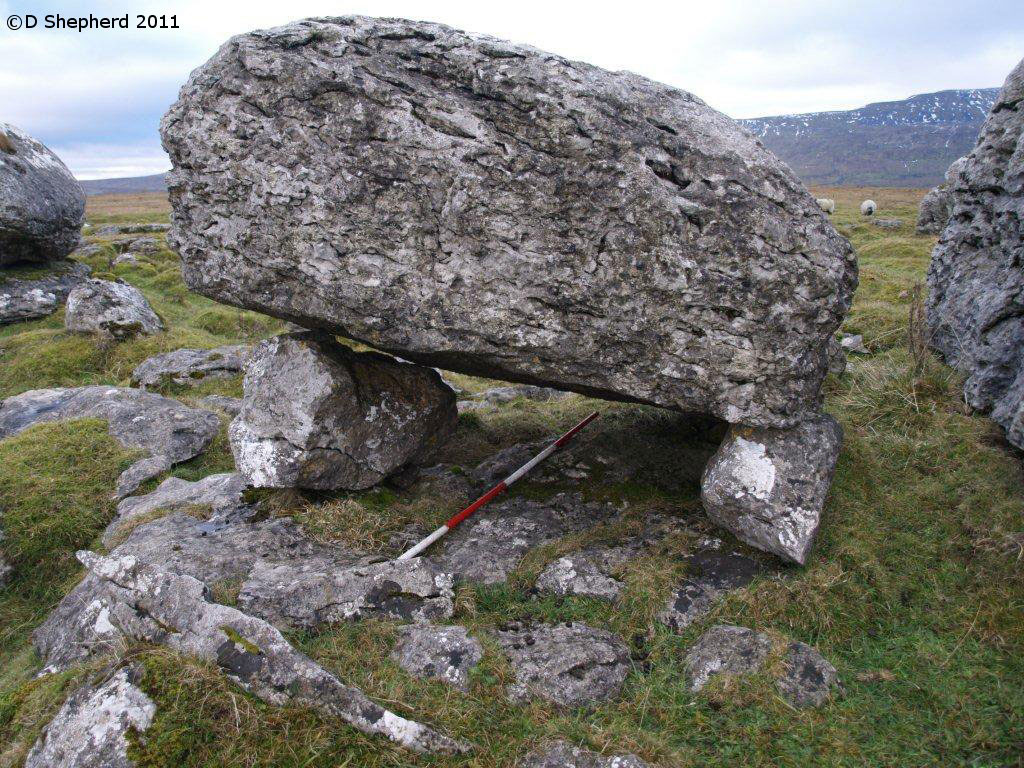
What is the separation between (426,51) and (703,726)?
830 cm

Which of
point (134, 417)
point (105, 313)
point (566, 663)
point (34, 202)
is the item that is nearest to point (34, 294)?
point (34, 202)

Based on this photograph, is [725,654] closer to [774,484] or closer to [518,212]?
[774,484]

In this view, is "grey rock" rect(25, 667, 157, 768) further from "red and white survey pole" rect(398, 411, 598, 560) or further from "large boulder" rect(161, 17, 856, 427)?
"large boulder" rect(161, 17, 856, 427)

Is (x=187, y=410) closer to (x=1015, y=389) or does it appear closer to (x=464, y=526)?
(x=464, y=526)

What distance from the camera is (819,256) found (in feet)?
25.3

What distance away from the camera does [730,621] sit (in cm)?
725

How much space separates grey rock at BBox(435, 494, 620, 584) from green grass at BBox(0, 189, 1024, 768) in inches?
11.6

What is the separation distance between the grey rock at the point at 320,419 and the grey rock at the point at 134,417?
370 centimetres

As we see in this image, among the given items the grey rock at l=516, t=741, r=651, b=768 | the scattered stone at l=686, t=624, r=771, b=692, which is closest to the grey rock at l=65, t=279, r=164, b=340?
the grey rock at l=516, t=741, r=651, b=768

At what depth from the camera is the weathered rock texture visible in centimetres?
977

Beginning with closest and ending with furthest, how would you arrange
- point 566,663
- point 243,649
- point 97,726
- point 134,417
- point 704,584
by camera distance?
point 97,726, point 243,649, point 566,663, point 704,584, point 134,417

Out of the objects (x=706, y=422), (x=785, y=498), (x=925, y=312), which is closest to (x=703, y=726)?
(x=785, y=498)

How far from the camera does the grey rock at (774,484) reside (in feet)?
25.8

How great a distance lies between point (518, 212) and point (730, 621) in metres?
5.41
